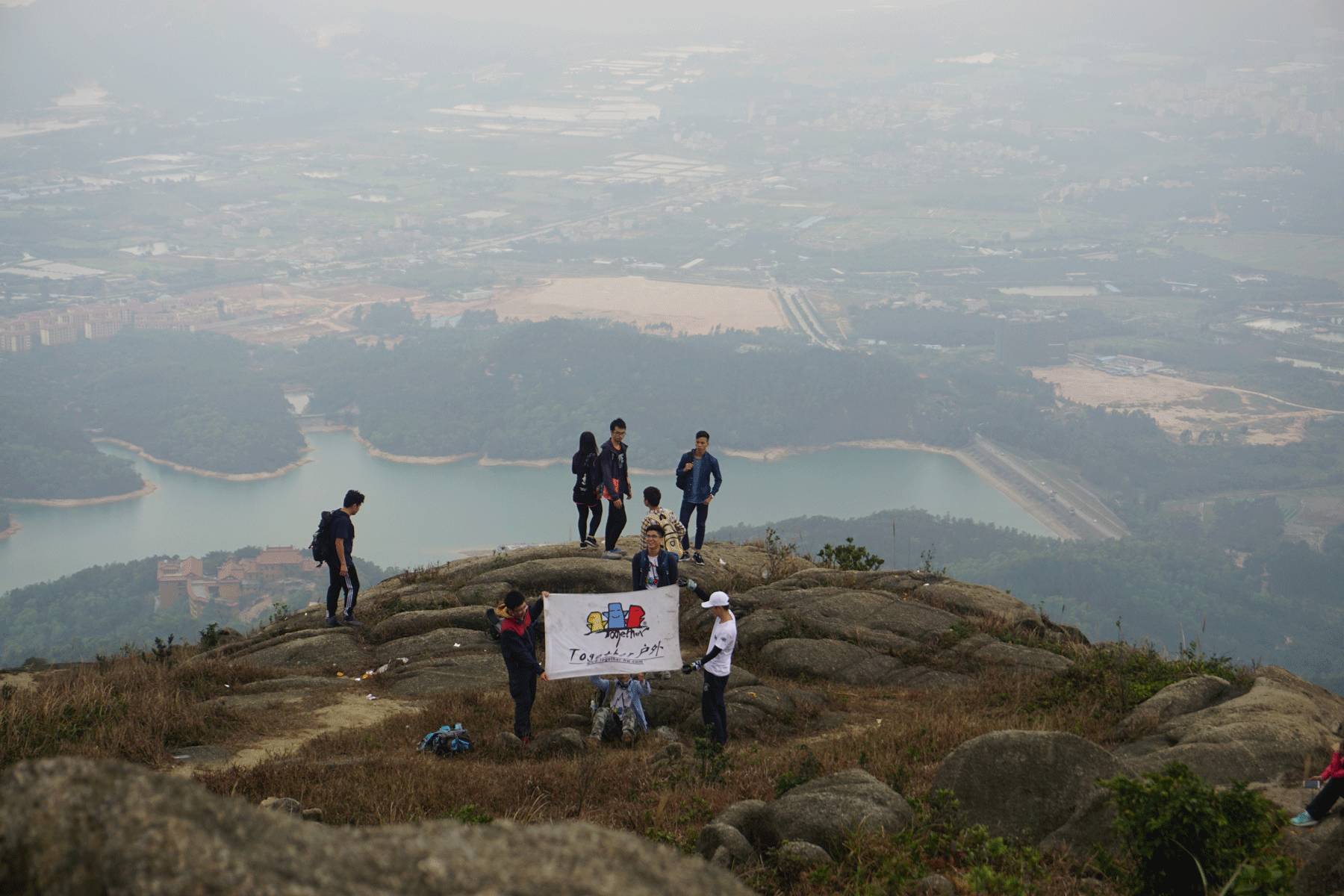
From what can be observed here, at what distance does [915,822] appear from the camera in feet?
26.8

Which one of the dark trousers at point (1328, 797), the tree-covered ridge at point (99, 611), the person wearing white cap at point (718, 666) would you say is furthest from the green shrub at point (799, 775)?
the tree-covered ridge at point (99, 611)

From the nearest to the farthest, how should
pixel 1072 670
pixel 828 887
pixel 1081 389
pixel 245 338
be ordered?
pixel 828 887 < pixel 1072 670 < pixel 1081 389 < pixel 245 338

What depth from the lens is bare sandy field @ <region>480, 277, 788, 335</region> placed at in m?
168

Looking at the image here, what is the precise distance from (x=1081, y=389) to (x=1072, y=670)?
140 m

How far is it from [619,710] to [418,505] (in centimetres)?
9985

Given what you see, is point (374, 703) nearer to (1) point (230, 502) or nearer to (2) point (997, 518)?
(2) point (997, 518)

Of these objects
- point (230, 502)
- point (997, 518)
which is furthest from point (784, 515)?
point (230, 502)


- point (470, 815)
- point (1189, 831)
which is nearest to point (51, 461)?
point (470, 815)

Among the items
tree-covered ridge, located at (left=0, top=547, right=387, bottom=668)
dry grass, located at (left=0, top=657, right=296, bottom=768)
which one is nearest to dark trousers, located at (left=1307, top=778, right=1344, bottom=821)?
dry grass, located at (left=0, top=657, right=296, bottom=768)

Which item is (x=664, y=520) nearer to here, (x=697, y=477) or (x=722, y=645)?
(x=697, y=477)

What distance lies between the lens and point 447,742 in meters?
11.1

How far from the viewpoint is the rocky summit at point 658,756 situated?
10.4 feet

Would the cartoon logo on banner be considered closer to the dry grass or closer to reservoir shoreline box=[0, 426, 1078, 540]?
the dry grass

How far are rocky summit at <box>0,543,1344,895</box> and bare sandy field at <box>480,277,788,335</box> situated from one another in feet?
484
